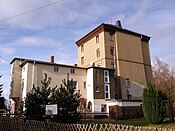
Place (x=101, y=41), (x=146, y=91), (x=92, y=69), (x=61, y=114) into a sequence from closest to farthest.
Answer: (x=61, y=114) < (x=146, y=91) < (x=92, y=69) < (x=101, y=41)

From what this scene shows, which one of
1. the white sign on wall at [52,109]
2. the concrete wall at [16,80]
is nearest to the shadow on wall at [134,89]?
the concrete wall at [16,80]

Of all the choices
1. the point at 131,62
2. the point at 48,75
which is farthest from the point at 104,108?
the point at 131,62

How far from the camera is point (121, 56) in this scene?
4434 centimetres

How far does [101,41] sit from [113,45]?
8.63ft

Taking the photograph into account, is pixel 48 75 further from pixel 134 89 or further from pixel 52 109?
pixel 52 109

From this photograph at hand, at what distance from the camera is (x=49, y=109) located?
1332 cm

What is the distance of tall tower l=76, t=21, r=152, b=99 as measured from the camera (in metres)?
42.7

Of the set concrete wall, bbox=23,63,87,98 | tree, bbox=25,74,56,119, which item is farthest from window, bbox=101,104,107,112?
tree, bbox=25,74,56,119

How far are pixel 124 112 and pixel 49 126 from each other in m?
21.6

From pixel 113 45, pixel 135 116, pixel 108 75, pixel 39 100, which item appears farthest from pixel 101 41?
pixel 39 100

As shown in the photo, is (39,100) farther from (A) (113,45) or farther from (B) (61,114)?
(A) (113,45)

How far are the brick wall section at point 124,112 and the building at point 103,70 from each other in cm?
79

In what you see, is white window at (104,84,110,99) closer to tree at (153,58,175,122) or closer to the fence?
tree at (153,58,175,122)

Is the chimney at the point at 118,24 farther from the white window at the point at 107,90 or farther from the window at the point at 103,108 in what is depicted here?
the window at the point at 103,108
